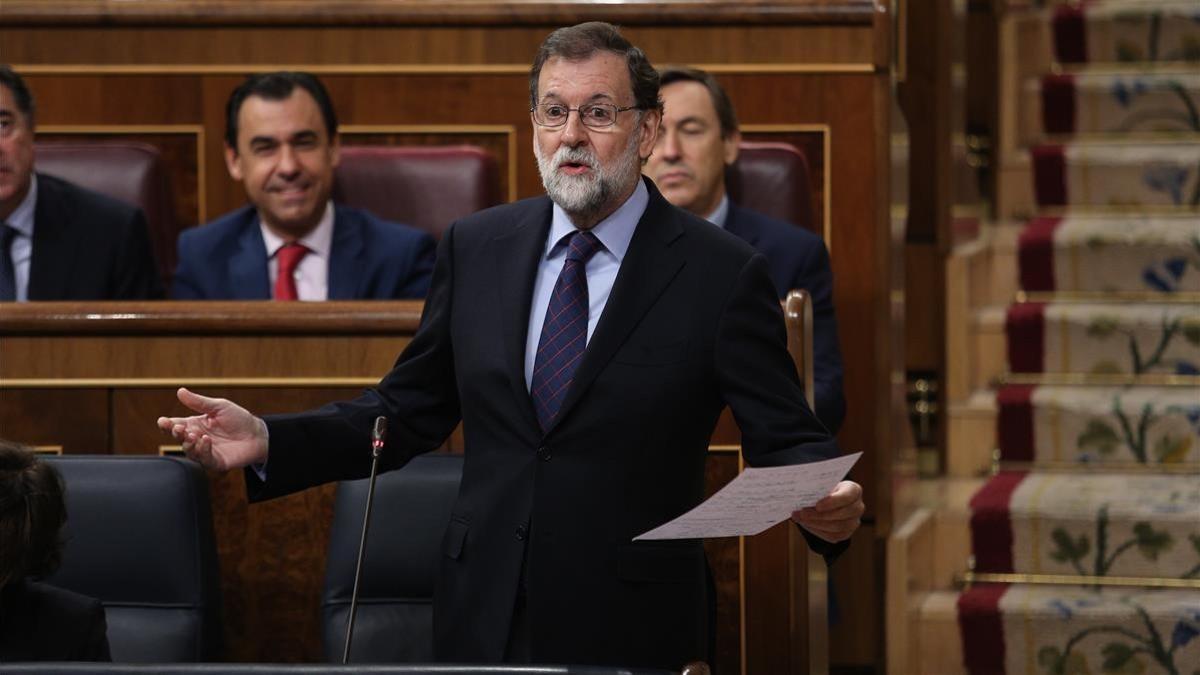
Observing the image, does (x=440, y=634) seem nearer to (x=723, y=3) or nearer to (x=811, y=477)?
(x=811, y=477)

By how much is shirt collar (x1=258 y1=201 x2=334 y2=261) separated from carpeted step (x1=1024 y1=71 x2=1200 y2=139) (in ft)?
4.50

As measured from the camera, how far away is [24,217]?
7.21 ft

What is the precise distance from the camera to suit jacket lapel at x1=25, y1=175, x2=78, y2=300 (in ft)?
7.14

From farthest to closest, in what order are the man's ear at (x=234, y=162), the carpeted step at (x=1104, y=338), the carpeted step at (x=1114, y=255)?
1. the carpeted step at (x=1114, y=255)
2. the carpeted step at (x=1104, y=338)
3. the man's ear at (x=234, y=162)

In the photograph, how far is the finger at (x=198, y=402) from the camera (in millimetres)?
1237

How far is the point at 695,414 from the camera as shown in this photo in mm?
1309

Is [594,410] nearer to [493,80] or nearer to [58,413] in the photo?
[58,413]

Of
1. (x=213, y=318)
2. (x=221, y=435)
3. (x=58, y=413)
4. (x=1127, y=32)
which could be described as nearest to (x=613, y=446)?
(x=221, y=435)

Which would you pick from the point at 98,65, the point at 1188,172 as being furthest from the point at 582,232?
the point at 1188,172

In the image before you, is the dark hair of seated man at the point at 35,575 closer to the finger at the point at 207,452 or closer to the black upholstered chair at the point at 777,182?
the finger at the point at 207,452

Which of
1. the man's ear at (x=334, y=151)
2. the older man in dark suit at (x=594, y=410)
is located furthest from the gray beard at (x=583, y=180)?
the man's ear at (x=334, y=151)

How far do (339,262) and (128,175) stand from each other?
372 mm

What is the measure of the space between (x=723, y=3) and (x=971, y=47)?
0.91 meters

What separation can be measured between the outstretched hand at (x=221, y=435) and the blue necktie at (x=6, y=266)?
3.14 ft
